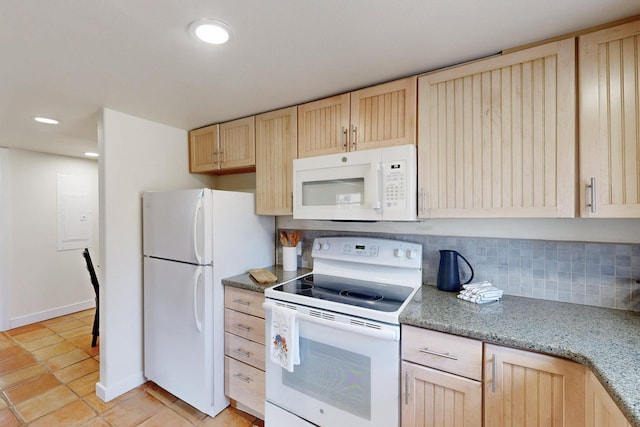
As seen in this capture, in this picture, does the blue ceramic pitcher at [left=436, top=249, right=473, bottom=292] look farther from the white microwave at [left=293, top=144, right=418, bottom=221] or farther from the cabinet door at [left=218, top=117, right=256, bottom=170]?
the cabinet door at [left=218, top=117, right=256, bottom=170]

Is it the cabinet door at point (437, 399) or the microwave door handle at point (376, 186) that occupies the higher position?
the microwave door handle at point (376, 186)

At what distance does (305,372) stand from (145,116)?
7.32 feet

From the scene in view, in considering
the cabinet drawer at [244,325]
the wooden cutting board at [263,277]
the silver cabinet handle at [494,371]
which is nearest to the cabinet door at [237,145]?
the wooden cutting board at [263,277]

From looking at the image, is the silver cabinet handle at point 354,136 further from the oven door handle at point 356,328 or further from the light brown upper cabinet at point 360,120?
the oven door handle at point 356,328

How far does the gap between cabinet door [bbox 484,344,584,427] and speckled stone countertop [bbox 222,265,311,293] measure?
1.30m

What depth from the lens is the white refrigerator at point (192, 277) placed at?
200 centimetres

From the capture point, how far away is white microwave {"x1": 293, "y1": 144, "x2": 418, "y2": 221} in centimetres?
162

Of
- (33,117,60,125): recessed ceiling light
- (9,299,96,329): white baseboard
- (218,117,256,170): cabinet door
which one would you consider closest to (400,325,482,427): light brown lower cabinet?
(218,117,256,170): cabinet door

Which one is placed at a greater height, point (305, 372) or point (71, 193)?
point (71, 193)

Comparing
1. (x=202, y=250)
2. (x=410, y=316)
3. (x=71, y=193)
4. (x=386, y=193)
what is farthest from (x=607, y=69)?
(x=71, y=193)

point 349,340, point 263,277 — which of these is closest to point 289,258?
point 263,277

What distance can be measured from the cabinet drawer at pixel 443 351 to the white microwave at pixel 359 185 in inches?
23.5

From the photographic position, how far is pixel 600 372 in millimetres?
937

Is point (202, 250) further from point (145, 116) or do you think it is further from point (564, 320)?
point (564, 320)
